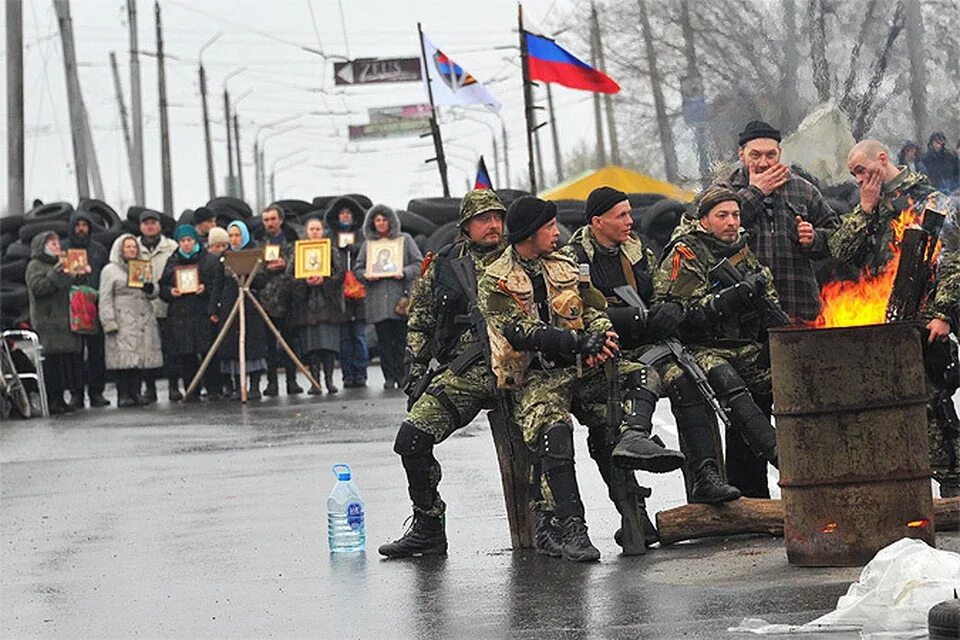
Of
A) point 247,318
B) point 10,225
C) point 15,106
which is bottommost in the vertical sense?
point 247,318

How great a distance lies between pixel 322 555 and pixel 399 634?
272 cm

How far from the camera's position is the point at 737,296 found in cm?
1011

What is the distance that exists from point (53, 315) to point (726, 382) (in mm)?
14449

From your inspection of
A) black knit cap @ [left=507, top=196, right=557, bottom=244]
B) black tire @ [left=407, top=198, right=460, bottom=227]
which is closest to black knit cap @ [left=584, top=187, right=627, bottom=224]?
black knit cap @ [left=507, top=196, right=557, bottom=244]

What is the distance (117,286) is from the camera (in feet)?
77.7

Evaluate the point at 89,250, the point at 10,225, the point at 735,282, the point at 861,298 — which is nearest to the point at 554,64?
the point at 89,250

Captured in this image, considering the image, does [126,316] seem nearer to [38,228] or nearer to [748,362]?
[38,228]

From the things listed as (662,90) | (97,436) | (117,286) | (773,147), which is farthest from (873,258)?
(117,286)

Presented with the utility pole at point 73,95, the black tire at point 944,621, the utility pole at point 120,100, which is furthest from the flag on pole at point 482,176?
the utility pole at point 120,100

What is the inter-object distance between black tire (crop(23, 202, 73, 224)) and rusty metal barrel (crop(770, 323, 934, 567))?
21990 mm

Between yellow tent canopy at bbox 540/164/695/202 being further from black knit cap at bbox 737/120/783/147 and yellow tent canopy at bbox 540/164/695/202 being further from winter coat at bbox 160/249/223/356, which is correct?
black knit cap at bbox 737/120/783/147

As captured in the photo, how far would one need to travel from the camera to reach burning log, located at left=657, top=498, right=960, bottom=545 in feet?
33.0

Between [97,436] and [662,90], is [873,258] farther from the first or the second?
[97,436]

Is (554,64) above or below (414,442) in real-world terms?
above
